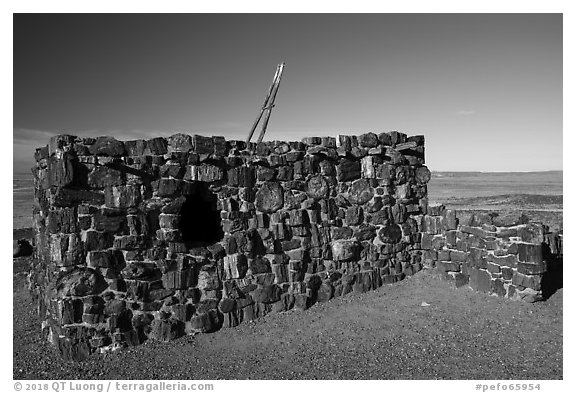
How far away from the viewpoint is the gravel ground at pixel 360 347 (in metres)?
6.13

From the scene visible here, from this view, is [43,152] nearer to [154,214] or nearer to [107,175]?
[107,175]

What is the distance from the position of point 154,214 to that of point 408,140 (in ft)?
19.9

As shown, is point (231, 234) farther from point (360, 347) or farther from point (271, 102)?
point (271, 102)

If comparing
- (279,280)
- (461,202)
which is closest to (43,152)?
(279,280)

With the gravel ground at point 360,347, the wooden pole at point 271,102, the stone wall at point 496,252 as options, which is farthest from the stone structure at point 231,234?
the wooden pole at point 271,102

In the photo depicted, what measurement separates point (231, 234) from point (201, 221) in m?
1.05

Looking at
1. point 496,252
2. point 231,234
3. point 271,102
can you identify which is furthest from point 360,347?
point 271,102

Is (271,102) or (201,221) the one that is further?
(271,102)

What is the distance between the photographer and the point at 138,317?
23.3ft

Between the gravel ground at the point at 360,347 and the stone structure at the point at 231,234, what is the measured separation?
390mm

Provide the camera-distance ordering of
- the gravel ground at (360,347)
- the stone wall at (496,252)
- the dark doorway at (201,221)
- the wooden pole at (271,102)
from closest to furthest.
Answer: the gravel ground at (360,347), the dark doorway at (201,221), the stone wall at (496,252), the wooden pole at (271,102)

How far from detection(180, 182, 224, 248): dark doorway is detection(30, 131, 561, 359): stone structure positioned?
34mm

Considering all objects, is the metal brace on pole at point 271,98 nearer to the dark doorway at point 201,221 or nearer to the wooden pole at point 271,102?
the wooden pole at point 271,102

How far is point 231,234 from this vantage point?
25.9 ft
